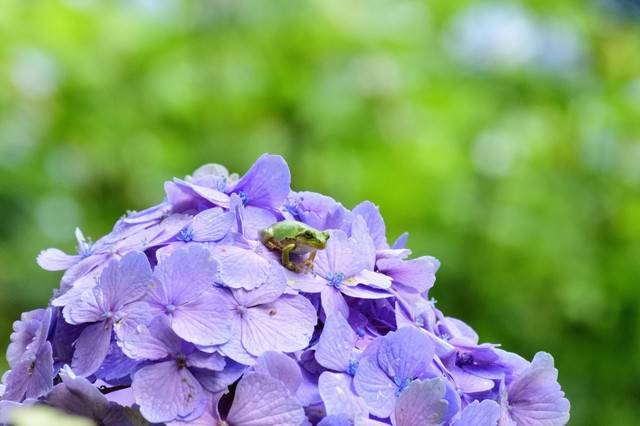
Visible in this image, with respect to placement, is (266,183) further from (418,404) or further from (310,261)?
(418,404)

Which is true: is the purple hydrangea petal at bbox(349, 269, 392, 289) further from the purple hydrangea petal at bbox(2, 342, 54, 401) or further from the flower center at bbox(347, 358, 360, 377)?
the purple hydrangea petal at bbox(2, 342, 54, 401)

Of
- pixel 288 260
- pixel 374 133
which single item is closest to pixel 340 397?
pixel 288 260

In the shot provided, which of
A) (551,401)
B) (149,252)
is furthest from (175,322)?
(551,401)

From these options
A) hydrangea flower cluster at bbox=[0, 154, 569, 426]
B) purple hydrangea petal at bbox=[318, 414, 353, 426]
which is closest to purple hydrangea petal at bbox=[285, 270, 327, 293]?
hydrangea flower cluster at bbox=[0, 154, 569, 426]

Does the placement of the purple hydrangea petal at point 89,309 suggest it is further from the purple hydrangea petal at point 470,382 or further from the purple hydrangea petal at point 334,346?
the purple hydrangea petal at point 470,382

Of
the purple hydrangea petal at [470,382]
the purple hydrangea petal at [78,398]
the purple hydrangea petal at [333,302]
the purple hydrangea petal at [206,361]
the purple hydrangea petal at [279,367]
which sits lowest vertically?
the purple hydrangea petal at [78,398]

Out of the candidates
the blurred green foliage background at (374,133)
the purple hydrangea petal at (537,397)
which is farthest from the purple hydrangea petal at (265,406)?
the blurred green foliage background at (374,133)
